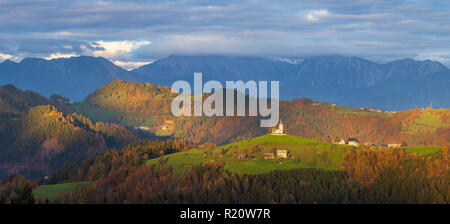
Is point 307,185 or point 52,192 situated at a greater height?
point 307,185

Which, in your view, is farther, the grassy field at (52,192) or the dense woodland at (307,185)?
the grassy field at (52,192)

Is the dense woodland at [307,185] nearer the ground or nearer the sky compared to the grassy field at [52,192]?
nearer the sky

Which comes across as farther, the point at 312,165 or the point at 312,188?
the point at 312,165

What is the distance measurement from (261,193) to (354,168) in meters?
35.3

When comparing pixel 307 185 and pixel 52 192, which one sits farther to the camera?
pixel 52 192

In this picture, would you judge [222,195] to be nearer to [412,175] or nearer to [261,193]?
[261,193]

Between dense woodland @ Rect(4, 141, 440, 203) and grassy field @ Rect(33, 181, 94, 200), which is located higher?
dense woodland @ Rect(4, 141, 440, 203)

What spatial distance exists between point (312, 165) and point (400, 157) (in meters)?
29.5

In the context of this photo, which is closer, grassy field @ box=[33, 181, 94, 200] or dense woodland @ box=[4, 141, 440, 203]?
dense woodland @ box=[4, 141, 440, 203]

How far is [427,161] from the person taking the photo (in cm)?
19100

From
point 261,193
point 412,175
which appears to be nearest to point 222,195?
point 261,193
